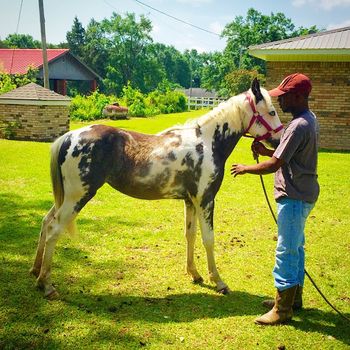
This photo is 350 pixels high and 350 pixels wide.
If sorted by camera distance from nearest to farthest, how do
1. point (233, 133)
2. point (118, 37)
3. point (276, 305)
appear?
point (276, 305)
point (233, 133)
point (118, 37)

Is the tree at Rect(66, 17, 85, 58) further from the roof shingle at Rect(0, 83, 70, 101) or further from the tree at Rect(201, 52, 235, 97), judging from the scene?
the roof shingle at Rect(0, 83, 70, 101)

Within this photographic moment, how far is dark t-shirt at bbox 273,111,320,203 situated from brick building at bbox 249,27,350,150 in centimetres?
1207

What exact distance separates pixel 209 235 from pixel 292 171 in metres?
→ 1.36

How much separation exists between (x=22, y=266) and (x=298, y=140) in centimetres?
381

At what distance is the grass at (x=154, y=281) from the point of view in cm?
351

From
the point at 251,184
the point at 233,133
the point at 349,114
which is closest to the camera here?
the point at 233,133

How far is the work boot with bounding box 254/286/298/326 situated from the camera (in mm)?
3707

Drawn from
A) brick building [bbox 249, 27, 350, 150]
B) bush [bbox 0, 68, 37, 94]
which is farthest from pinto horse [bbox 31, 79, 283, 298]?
bush [bbox 0, 68, 37, 94]

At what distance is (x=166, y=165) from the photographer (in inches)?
166

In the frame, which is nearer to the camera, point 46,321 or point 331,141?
point 46,321

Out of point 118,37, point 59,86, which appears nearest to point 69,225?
point 59,86

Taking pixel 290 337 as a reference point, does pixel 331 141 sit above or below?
above

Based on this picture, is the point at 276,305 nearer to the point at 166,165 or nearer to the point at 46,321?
the point at 166,165

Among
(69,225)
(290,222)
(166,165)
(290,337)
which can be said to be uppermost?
(166,165)
